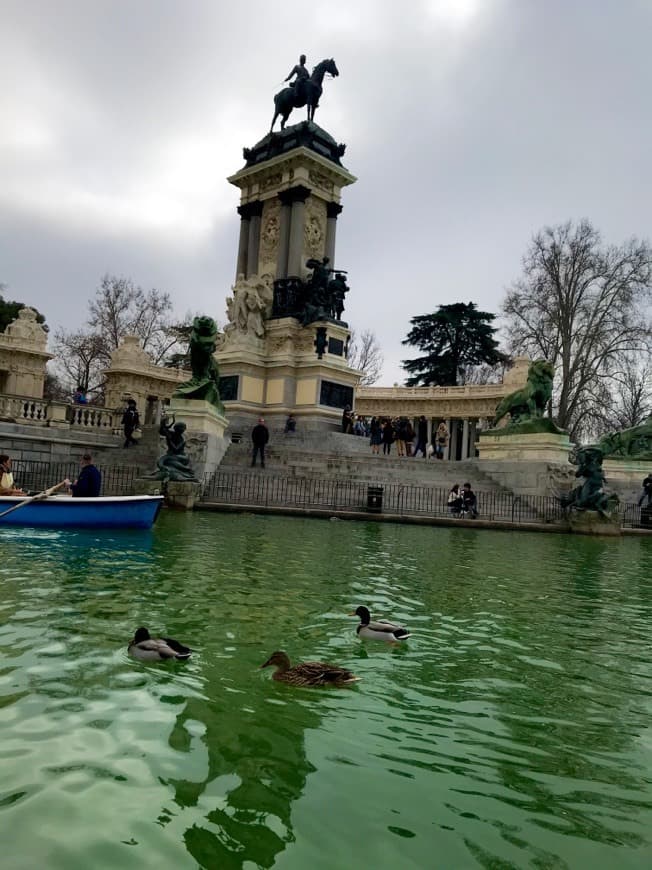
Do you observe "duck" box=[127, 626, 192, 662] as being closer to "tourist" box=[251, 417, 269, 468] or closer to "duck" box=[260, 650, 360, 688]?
"duck" box=[260, 650, 360, 688]

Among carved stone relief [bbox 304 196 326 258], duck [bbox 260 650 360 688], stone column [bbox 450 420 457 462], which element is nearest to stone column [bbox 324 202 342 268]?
carved stone relief [bbox 304 196 326 258]

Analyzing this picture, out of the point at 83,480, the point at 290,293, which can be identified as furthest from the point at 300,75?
the point at 83,480

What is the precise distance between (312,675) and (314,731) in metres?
0.67

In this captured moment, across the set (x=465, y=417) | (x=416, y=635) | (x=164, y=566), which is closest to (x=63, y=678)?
(x=416, y=635)

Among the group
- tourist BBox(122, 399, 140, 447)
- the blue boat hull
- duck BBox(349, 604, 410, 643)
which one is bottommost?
duck BBox(349, 604, 410, 643)

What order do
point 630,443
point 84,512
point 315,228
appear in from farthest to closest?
point 315,228 → point 630,443 → point 84,512

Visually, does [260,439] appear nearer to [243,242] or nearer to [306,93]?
[243,242]

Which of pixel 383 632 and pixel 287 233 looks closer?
pixel 383 632

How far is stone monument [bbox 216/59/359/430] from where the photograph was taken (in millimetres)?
31344

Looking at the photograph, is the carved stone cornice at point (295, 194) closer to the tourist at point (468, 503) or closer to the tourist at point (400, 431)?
the tourist at point (400, 431)

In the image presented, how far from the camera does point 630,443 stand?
89.4 ft

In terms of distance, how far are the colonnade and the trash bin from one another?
51.5 feet

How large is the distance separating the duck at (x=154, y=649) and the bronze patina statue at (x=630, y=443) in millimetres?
24534

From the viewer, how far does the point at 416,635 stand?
19.9 ft
